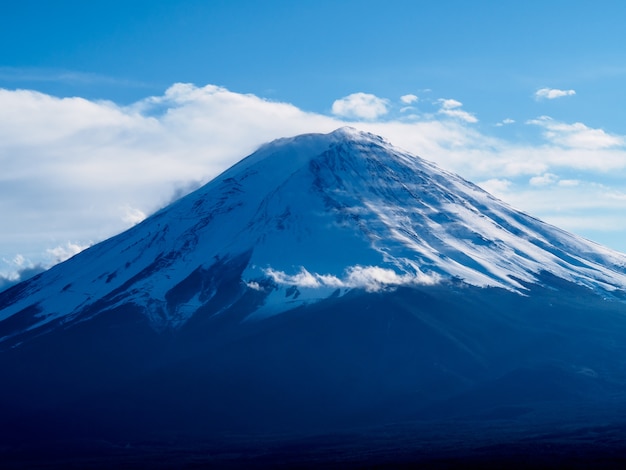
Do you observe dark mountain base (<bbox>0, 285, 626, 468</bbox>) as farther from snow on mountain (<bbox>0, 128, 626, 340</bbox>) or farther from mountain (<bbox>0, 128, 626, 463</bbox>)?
snow on mountain (<bbox>0, 128, 626, 340</bbox>)

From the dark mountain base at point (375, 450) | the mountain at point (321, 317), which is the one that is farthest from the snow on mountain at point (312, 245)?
the dark mountain base at point (375, 450)

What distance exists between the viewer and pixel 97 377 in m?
135

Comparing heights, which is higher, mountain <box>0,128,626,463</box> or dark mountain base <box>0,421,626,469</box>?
mountain <box>0,128,626,463</box>

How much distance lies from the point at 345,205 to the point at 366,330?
38838 mm

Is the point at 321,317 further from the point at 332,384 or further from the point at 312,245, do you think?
the point at 312,245

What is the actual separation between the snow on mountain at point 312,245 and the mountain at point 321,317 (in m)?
0.40

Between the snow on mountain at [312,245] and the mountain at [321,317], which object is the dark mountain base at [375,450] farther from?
the snow on mountain at [312,245]

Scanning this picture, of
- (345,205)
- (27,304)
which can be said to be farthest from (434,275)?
(27,304)

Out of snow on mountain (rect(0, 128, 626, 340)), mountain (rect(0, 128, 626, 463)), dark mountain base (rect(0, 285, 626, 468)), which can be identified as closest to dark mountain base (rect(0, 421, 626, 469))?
dark mountain base (rect(0, 285, 626, 468))

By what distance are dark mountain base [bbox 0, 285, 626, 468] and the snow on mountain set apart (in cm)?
591

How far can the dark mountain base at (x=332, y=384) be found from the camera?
9662 cm

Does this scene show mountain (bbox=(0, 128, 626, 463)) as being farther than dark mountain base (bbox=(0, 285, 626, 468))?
Yes

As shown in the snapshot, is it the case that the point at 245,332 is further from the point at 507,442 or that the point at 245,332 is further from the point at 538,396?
the point at 507,442

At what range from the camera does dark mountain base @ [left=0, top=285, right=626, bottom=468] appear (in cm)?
9662
